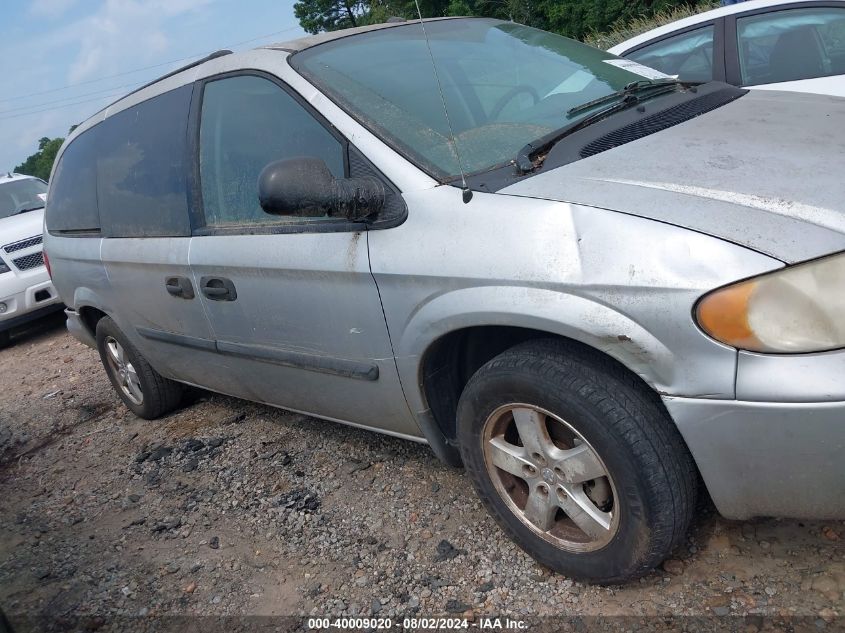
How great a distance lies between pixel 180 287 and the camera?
332 cm

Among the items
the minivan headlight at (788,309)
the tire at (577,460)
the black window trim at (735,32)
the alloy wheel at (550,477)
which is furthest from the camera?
the black window trim at (735,32)

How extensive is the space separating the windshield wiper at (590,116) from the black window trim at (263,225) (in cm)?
41

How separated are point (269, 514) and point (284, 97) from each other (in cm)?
165

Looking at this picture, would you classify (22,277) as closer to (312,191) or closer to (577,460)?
(312,191)

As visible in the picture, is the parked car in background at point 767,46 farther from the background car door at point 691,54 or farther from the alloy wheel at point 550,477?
the alloy wheel at point 550,477

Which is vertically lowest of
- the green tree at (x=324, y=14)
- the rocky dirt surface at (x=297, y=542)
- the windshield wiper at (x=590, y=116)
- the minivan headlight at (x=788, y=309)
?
the rocky dirt surface at (x=297, y=542)

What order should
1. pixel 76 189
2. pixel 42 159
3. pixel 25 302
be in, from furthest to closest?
pixel 42 159 → pixel 25 302 → pixel 76 189

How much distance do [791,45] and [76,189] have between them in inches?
165

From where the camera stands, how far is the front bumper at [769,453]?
5.64ft

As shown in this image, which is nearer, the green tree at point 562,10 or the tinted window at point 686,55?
the tinted window at point 686,55

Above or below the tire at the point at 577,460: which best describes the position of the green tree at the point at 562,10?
above

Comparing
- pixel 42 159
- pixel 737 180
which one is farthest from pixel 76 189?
pixel 42 159

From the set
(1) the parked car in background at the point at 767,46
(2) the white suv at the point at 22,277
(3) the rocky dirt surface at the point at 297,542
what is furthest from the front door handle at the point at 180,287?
(2) the white suv at the point at 22,277

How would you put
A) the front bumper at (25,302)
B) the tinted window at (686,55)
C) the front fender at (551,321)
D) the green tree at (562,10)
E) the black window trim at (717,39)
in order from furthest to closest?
the green tree at (562,10)
the front bumper at (25,302)
the tinted window at (686,55)
the black window trim at (717,39)
the front fender at (551,321)
